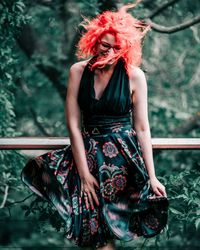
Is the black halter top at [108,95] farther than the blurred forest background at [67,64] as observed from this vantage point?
No

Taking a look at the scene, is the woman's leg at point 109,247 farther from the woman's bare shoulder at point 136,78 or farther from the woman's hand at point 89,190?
the woman's bare shoulder at point 136,78

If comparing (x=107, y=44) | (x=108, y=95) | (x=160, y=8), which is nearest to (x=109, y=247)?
(x=108, y=95)

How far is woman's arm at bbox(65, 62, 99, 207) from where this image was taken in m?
2.70

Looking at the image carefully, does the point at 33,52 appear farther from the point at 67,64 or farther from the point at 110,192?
the point at 110,192

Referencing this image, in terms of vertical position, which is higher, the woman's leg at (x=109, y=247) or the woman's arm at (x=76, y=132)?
the woman's arm at (x=76, y=132)

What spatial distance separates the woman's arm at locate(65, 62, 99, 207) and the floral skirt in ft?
0.15

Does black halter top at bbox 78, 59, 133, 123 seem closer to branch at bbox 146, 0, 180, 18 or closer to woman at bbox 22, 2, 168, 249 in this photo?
woman at bbox 22, 2, 168, 249

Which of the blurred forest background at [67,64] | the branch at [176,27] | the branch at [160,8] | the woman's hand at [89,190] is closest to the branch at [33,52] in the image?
the blurred forest background at [67,64]

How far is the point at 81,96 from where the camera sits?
106 inches

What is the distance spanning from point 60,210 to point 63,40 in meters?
4.05

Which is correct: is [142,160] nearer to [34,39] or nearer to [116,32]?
[116,32]

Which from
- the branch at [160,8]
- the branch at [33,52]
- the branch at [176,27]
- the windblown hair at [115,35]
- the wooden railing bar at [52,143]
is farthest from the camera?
the branch at [33,52]

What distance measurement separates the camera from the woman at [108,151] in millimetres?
2686

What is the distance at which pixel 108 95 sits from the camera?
269 cm
